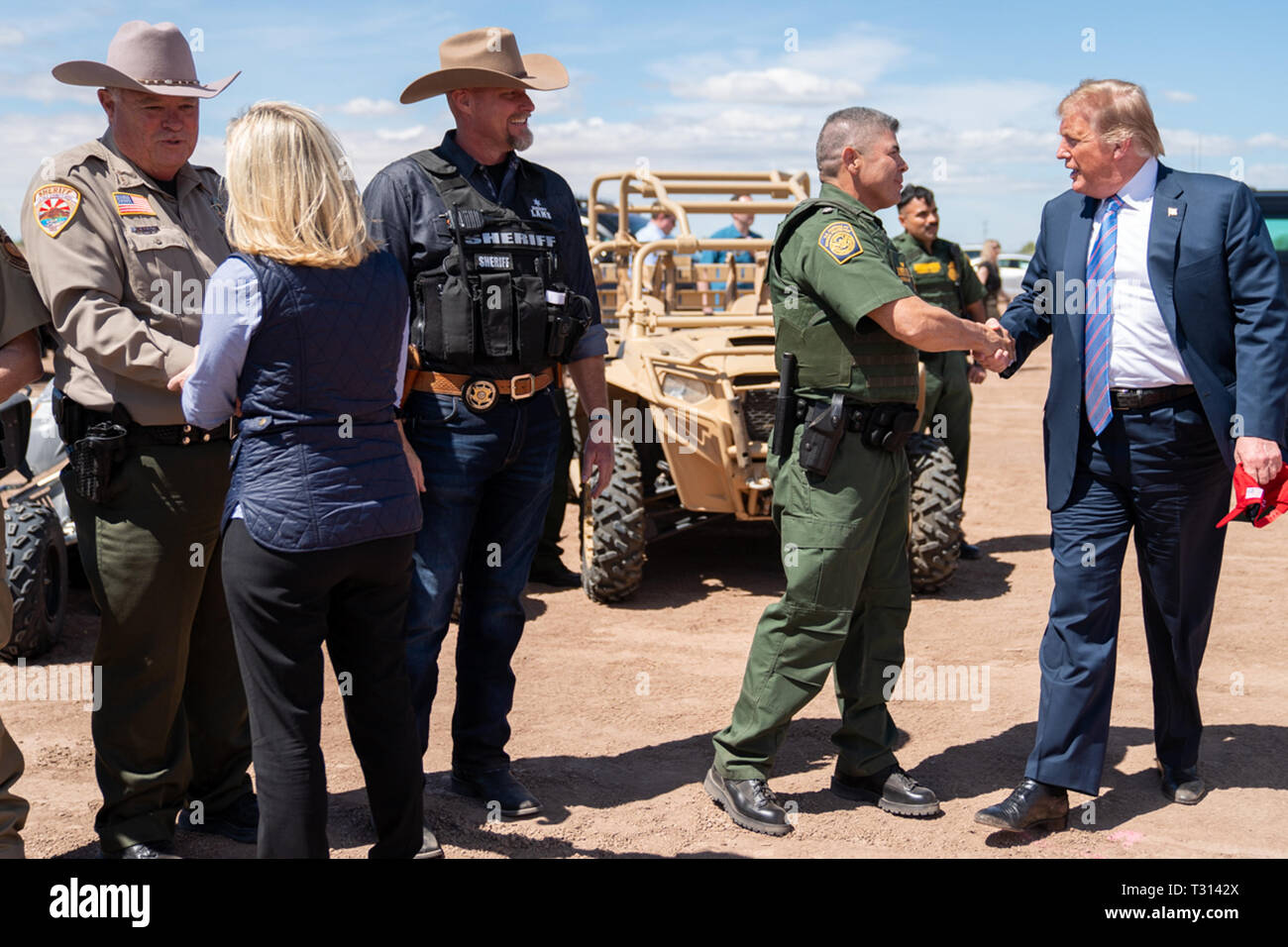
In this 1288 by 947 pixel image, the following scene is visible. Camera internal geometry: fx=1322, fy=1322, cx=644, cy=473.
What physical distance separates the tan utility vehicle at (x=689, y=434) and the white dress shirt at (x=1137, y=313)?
101 inches

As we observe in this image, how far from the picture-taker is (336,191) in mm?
2678

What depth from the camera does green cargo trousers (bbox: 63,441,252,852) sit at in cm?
329

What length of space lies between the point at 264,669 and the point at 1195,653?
2.69 metres

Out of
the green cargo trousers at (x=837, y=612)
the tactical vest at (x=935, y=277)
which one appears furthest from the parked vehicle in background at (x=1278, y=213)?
the green cargo trousers at (x=837, y=612)

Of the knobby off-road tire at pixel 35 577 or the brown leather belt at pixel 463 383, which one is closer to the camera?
the brown leather belt at pixel 463 383

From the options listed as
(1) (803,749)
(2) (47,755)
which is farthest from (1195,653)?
(2) (47,755)

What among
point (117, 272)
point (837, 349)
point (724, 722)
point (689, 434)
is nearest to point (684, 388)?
point (689, 434)

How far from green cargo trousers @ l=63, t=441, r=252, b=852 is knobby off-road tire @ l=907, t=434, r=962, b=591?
3773 mm

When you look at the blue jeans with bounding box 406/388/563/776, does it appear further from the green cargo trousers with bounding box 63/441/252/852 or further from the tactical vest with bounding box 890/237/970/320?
the tactical vest with bounding box 890/237/970/320

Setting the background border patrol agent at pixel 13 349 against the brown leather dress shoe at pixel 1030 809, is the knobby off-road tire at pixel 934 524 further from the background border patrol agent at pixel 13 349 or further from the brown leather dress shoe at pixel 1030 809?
the background border patrol agent at pixel 13 349

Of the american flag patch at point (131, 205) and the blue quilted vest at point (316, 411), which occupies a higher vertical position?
the american flag patch at point (131, 205)

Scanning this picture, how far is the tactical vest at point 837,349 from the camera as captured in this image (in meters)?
3.65

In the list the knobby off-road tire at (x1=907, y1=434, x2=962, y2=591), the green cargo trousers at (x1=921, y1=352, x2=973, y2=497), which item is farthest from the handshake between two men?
the green cargo trousers at (x1=921, y1=352, x2=973, y2=497)
